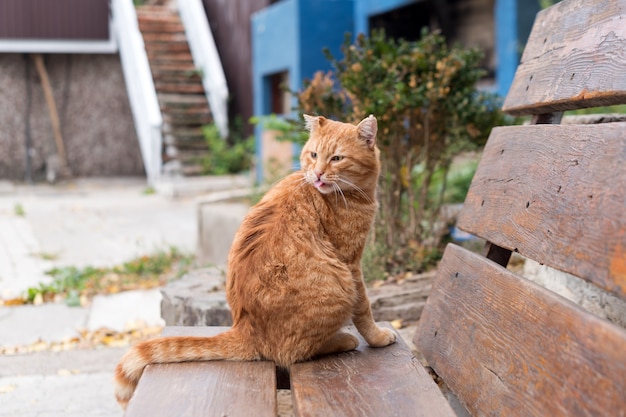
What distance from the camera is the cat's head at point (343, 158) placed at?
2.38 meters

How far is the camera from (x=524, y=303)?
5.90 feet

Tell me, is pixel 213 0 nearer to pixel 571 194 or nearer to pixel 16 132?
pixel 16 132

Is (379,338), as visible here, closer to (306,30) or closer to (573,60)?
(573,60)

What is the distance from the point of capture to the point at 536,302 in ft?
5.69

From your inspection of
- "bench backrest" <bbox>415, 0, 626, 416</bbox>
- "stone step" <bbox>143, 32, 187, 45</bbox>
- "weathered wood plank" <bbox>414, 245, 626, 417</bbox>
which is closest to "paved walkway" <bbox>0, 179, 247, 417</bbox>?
"weathered wood plank" <bbox>414, 245, 626, 417</bbox>

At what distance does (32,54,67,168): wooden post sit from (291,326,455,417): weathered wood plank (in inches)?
513

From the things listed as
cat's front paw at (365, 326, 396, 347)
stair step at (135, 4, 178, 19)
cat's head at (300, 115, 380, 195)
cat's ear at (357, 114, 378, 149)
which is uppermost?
stair step at (135, 4, 178, 19)

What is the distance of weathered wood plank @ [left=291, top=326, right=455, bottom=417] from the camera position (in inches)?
69.2

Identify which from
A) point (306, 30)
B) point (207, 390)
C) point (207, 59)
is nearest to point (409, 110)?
point (207, 390)

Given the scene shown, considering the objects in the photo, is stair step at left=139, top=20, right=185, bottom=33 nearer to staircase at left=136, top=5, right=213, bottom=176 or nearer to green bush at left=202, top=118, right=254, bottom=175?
staircase at left=136, top=5, right=213, bottom=176

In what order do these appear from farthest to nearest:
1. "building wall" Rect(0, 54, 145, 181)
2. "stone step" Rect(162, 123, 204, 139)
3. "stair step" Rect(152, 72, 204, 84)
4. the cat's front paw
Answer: "building wall" Rect(0, 54, 145, 181)
"stair step" Rect(152, 72, 204, 84)
"stone step" Rect(162, 123, 204, 139)
the cat's front paw

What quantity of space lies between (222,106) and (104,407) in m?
9.74

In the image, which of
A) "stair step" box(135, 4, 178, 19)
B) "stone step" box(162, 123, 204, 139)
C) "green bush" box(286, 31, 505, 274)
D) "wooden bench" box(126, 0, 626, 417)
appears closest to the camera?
"wooden bench" box(126, 0, 626, 417)

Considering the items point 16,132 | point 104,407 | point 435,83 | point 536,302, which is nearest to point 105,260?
point 104,407
